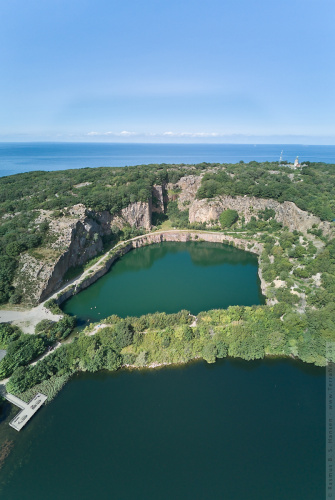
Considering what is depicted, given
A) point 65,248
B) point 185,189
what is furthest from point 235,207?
point 65,248

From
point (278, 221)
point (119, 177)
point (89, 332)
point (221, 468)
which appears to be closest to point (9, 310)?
point (89, 332)

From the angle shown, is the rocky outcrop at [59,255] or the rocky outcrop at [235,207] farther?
the rocky outcrop at [235,207]

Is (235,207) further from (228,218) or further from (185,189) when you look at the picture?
(185,189)

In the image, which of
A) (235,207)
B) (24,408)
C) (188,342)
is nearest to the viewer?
(24,408)

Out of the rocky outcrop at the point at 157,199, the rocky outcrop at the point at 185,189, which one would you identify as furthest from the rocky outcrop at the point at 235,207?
the rocky outcrop at the point at 157,199

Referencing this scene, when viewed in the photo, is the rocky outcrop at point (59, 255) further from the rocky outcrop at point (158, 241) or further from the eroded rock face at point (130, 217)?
the eroded rock face at point (130, 217)

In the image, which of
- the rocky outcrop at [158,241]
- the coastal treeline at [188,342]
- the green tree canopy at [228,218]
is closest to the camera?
the coastal treeline at [188,342]

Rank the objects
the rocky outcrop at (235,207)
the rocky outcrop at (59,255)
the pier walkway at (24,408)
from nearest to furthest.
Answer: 1. the pier walkway at (24,408)
2. the rocky outcrop at (59,255)
3. the rocky outcrop at (235,207)
